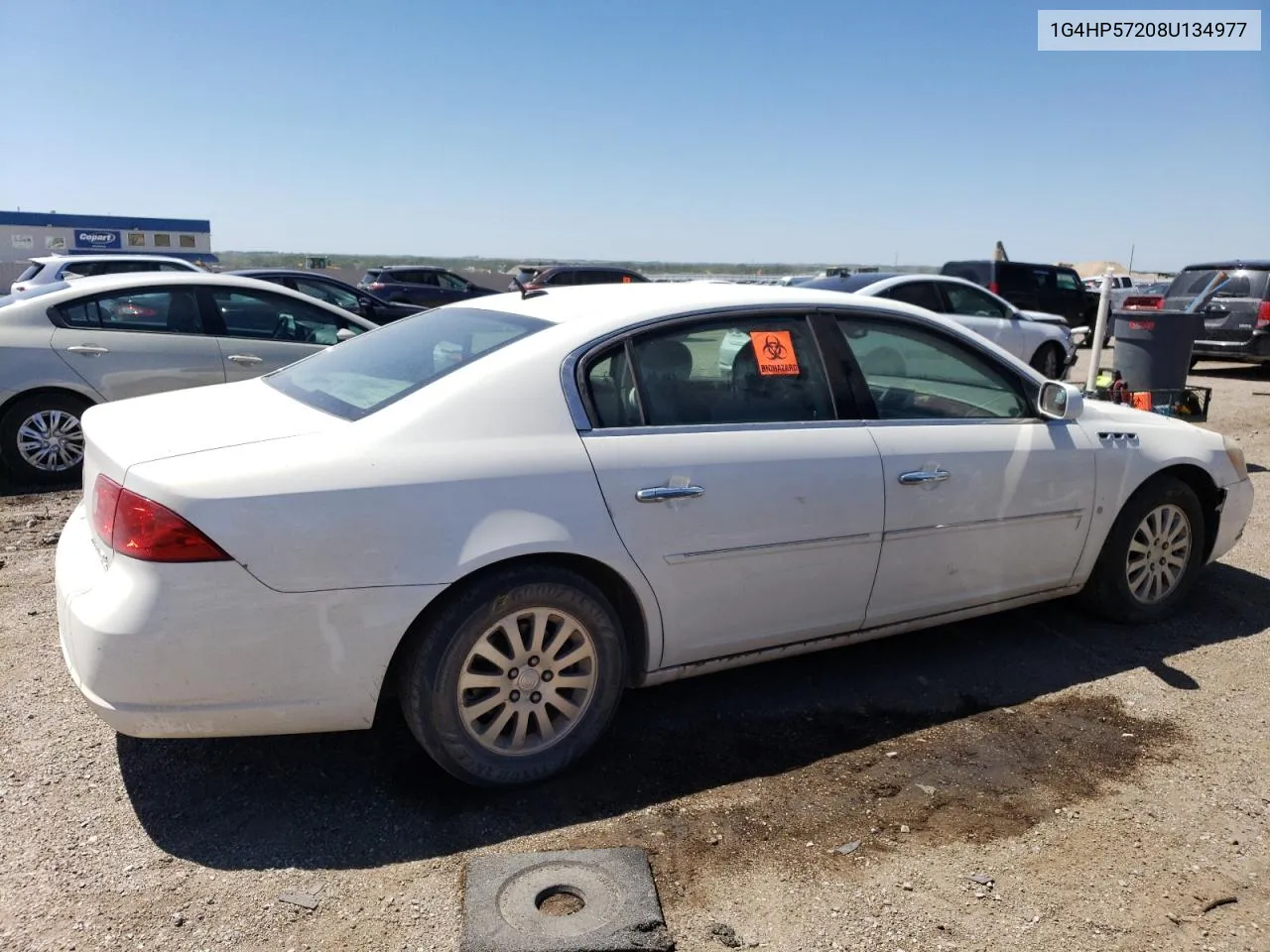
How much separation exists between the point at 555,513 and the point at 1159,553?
10.5 feet

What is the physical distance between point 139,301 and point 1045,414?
6596mm

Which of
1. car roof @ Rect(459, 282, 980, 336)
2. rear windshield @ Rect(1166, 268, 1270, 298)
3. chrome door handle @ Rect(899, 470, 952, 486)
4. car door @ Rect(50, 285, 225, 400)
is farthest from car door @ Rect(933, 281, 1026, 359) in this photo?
chrome door handle @ Rect(899, 470, 952, 486)

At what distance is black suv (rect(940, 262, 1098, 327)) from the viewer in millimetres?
19844

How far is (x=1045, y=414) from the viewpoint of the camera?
442 cm

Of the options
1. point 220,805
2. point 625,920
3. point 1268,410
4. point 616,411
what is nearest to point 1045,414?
point 616,411

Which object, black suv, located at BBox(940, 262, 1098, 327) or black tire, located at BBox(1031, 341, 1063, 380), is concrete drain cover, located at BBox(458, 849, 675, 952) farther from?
black suv, located at BBox(940, 262, 1098, 327)

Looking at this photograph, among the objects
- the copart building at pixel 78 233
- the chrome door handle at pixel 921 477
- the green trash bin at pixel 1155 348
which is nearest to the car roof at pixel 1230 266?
the green trash bin at pixel 1155 348

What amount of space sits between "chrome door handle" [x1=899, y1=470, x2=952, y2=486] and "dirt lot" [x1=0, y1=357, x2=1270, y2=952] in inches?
35.4

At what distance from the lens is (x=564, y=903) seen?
281 centimetres

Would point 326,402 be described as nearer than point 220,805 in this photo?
No

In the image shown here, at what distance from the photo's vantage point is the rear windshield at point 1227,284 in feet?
49.8

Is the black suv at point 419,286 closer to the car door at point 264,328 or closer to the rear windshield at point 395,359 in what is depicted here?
the car door at point 264,328

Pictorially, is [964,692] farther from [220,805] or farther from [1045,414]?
[220,805]

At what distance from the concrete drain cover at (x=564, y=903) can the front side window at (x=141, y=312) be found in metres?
6.26
